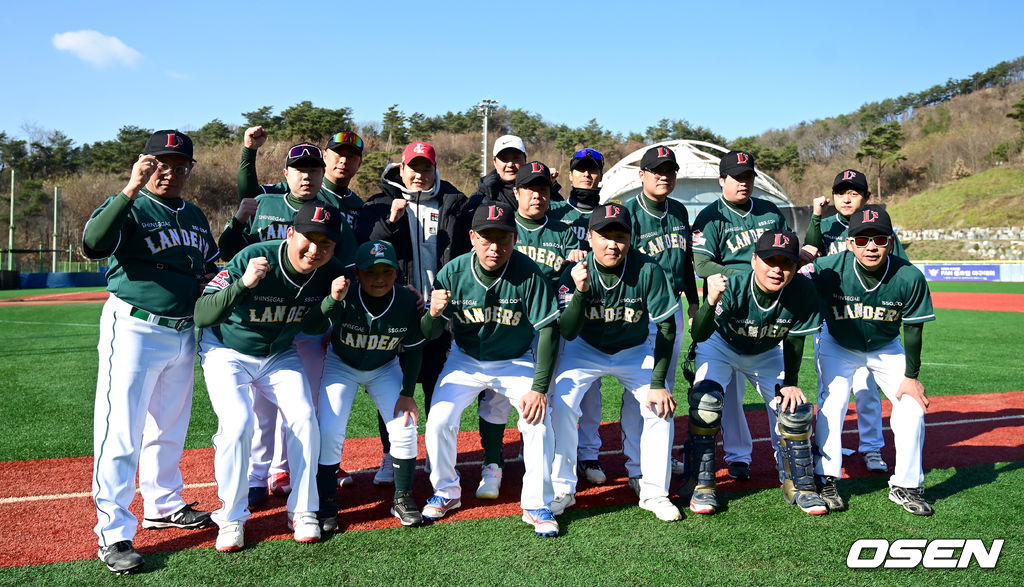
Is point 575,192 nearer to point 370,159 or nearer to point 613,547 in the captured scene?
point 613,547

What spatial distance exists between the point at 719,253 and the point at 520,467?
231cm

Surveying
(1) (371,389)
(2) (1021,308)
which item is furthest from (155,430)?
(2) (1021,308)

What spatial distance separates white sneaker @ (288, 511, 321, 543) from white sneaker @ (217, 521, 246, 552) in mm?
290

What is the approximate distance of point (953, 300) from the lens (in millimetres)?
21859

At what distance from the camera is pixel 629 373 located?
4.60 m

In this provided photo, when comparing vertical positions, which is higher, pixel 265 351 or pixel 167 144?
pixel 167 144

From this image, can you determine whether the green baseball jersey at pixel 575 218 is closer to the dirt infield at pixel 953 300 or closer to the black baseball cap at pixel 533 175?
the black baseball cap at pixel 533 175

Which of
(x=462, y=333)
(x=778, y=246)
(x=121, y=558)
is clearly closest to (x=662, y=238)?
(x=778, y=246)

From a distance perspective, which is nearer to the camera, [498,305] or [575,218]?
[498,305]

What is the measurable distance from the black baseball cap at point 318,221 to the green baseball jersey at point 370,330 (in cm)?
54

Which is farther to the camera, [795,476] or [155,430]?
[795,476]

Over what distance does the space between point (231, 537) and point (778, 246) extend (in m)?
3.75

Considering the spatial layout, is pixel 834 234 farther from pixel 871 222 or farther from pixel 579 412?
pixel 579 412

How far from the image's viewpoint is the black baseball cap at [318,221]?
12.8 feet
